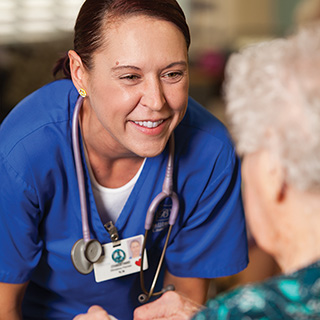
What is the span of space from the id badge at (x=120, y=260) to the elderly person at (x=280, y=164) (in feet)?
1.40

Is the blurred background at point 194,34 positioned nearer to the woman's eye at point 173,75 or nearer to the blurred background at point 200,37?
the blurred background at point 200,37

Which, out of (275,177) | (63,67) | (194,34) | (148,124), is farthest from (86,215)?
(194,34)

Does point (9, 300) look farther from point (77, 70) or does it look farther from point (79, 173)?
point (77, 70)

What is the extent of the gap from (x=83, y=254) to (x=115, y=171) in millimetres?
234

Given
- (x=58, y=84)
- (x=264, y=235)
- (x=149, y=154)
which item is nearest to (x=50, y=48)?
(x=58, y=84)

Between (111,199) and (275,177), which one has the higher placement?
(275,177)

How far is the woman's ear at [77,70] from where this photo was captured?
1219 mm

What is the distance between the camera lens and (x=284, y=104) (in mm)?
884

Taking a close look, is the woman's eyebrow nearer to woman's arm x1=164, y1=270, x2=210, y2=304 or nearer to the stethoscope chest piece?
the stethoscope chest piece

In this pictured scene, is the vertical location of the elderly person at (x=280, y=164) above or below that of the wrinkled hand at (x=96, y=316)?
above

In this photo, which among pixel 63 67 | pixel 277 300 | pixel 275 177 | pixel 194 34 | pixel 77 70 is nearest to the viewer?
pixel 277 300

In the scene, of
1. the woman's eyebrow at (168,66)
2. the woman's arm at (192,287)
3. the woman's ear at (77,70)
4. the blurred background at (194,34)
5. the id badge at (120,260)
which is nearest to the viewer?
the woman's eyebrow at (168,66)

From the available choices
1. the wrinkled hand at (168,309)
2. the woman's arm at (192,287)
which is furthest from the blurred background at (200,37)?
the wrinkled hand at (168,309)

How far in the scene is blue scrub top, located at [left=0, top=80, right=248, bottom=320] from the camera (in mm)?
1233
